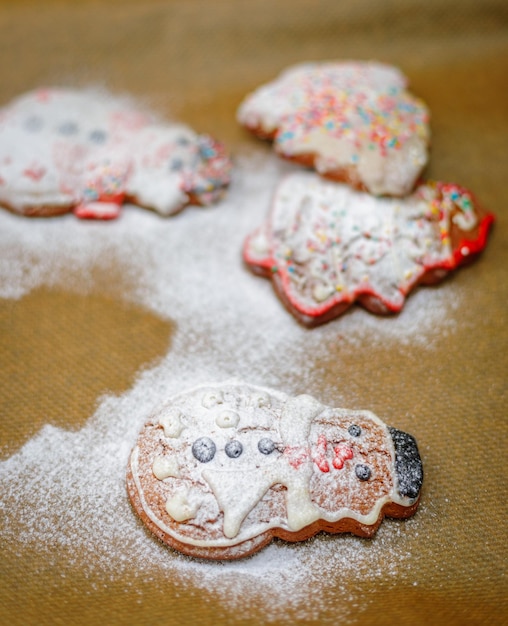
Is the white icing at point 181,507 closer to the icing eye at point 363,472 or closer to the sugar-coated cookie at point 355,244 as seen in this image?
the icing eye at point 363,472

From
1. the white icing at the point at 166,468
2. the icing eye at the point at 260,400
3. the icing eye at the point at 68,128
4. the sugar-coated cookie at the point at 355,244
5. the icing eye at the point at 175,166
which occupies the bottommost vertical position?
the white icing at the point at 166,468

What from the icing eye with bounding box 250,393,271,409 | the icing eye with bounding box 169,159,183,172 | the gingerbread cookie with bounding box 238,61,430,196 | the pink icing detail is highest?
the gingerbread cookie with bounding box 238,61,430,196

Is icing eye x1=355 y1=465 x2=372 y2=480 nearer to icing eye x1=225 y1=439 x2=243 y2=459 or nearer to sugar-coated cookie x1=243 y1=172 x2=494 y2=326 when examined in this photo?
icing eye x1=225 y1=439 x2=243 y2=459

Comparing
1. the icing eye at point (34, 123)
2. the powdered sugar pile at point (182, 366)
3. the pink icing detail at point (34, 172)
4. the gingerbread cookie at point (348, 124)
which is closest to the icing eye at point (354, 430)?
the powdered sugar pile at point (182, 366)

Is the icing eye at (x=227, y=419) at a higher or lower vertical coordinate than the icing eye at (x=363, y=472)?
higher

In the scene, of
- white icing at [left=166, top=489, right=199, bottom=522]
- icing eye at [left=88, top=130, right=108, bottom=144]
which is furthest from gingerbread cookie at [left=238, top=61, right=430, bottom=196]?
white icing at [left=166, top=489, right=199, bottom=522]

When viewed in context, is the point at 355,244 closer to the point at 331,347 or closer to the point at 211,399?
the point at 331,347

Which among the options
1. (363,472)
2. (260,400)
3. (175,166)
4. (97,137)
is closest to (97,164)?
(97,137)
